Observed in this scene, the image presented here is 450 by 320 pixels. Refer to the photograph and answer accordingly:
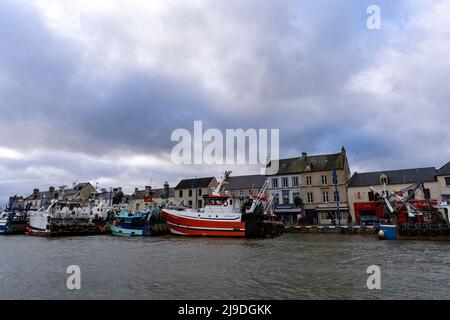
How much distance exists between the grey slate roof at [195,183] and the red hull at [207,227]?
29.7m

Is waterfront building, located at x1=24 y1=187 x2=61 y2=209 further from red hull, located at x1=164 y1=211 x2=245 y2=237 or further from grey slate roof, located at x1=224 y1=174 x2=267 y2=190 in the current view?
red hull, located at x1=164 y1=211 x2=245 y2=237

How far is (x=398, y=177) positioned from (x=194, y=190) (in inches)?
1585

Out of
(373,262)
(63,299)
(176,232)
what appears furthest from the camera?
(176,232)

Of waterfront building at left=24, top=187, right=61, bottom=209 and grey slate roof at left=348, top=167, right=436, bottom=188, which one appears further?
waterfront building at left=24, top=187, right=61, bottom=209

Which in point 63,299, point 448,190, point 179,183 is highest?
point 179,183

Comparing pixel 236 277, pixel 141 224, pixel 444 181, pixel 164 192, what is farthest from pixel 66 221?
pixel 444 181

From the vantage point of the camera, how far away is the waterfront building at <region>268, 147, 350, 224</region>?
158ft

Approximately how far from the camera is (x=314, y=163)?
172 ft

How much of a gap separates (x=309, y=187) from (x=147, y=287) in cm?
4300

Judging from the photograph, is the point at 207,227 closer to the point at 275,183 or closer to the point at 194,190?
the point at 275,183

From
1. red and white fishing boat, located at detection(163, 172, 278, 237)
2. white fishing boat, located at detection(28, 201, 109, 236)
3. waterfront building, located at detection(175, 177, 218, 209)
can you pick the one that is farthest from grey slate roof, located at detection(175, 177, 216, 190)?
red and white fishing boat, located at detection(163, 172, 278, 237)
